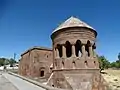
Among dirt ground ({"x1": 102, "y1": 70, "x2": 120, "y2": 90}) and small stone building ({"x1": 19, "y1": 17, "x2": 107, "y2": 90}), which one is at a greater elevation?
small stone building ({"x1": 19, "y1": 17, "x2": 107, "y2": 90})

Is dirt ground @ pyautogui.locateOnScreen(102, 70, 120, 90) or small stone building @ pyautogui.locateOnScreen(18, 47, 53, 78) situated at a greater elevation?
small stone building @ pyautogui.locateOnScreen(18, 47, 53, 78)

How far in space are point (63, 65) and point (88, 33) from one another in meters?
3.95

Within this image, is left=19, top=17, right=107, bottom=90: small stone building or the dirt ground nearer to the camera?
left=19, top=17, right=107, bottom=90: small stone building

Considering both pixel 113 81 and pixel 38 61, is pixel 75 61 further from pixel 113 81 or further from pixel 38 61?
pixel 113 81

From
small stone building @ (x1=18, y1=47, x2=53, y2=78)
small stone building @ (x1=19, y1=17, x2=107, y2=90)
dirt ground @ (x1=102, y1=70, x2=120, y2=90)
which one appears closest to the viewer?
small stone building @ (x1=19, y1=17, x2=107, y2=90)

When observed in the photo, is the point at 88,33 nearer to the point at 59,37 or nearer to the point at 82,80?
the point at 59,37

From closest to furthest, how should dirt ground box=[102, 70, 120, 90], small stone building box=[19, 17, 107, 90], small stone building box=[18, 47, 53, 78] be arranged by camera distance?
small stone building box=[19, 17, 107, 90]
dirt ground box=[102, 70, 120, 90]
small stone building box=[18, 47, 53, 78]

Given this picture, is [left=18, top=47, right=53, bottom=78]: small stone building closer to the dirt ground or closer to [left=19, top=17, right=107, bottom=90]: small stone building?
the dirt ground

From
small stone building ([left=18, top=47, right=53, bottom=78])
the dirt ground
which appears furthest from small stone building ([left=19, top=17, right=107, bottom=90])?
small stone building ([left=18, top=47, right=53, bottom=78])

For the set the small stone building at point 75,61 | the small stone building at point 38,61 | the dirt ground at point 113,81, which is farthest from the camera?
the small stone building at point 38,61

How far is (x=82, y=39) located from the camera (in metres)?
17.0

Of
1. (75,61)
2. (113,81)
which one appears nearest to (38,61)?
(113,81)

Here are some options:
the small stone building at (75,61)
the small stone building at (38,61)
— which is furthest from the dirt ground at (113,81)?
the small stone building at (38,61)

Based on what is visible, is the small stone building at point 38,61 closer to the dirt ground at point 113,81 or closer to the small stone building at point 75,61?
the dirt ground at point 113,81
